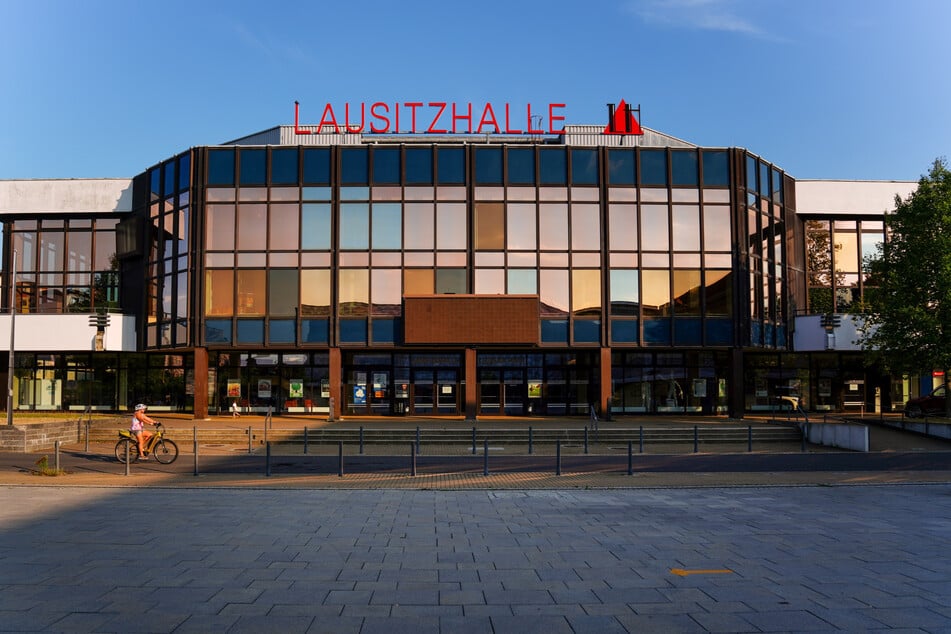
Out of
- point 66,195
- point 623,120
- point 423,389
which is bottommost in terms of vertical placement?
point 423,389

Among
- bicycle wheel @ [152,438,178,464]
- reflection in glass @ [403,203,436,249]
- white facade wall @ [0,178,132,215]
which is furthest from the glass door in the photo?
white facade wall @ [0,178,132,215]

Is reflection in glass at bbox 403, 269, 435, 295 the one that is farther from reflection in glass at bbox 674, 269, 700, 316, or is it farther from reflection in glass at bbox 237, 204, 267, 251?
reflection in glass at bbox 674, 269, 700, 316

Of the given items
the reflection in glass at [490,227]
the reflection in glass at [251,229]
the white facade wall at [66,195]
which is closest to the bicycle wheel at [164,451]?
the reflection in glass at [251,229]

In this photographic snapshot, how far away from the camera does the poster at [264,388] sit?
36094 mm

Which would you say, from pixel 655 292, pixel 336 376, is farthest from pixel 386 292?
pixel 655 292

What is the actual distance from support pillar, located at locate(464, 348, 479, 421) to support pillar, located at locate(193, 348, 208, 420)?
12.4 metres

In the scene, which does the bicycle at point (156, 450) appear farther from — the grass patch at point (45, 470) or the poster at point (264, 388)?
the poster at point (264, 388)

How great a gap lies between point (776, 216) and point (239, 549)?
1359 inches

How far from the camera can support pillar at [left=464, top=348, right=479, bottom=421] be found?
107 feet

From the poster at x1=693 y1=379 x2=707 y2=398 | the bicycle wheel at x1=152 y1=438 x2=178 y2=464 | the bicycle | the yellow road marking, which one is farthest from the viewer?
the poster at x1=693 y1=379 x2=707 y2=398

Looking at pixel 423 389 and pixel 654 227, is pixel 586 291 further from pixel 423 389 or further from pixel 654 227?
pixel 423 389

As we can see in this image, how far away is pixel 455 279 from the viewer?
33.8 m

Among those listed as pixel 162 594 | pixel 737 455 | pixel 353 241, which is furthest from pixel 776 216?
pixel 162 594

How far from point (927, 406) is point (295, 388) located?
31411mm
